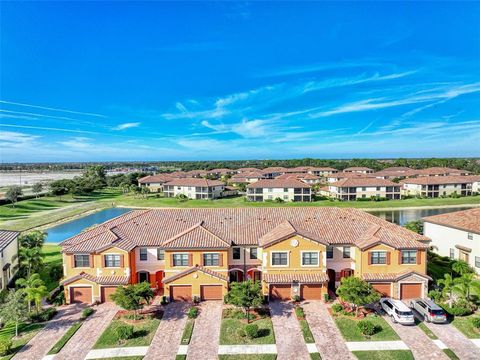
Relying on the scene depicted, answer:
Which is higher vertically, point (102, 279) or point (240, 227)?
point (240, 227)

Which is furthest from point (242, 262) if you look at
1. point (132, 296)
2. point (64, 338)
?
point (64, 338)

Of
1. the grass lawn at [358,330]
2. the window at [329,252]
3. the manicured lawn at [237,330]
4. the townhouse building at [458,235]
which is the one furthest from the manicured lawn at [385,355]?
the townhouse building at [458,235]

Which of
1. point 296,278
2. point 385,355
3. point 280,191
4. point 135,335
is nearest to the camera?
point 385,355

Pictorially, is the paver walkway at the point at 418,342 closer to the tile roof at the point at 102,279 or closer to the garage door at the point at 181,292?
the garage door at the point at 181,292

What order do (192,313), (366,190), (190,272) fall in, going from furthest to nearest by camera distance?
(366,190), (190,272), (192,313)

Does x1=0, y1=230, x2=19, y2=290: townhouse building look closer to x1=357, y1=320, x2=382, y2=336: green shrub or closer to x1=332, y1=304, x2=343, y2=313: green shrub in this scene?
x1=332, y1=304, x2=343, y2=313: green shrub

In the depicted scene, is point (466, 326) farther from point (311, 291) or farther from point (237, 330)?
point (237, 330)

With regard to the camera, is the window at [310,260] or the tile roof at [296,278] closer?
the tile roof at [296,278]
